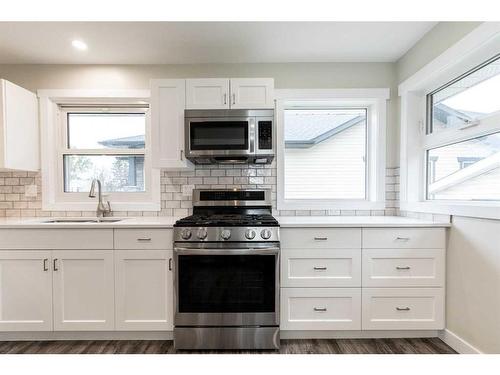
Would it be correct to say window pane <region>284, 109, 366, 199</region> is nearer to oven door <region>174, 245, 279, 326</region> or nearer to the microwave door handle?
the microwave door handle

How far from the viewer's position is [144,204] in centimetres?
270

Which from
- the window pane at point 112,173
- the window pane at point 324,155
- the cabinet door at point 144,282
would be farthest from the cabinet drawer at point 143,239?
the window pane at point 324,155

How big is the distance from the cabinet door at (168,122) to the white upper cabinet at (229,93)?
93 millimetres

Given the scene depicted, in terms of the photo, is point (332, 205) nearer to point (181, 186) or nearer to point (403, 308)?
point (403, 308)

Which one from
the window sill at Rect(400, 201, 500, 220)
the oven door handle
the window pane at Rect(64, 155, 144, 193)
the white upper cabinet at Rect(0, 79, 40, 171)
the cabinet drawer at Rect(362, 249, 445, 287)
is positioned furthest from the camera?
the window pane at Rect(64, 155, 144, 193)

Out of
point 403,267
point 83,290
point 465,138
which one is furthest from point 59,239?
point 465,138

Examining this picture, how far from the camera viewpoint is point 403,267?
2.09 metres

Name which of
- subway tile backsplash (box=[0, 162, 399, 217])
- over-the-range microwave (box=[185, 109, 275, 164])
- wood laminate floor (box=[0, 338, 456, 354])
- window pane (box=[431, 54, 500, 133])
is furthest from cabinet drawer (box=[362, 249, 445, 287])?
over-the-range microwave (box=[185, 109, 275, 164])

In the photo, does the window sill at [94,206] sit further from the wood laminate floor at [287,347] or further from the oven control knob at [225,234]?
the wood laminate floor at [287,347]

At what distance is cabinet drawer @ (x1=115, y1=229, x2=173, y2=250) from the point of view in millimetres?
2092

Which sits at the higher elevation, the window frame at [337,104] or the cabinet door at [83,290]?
the window frame at [337,104]

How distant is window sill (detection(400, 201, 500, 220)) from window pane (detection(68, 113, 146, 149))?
256cm

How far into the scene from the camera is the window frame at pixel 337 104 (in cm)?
267
